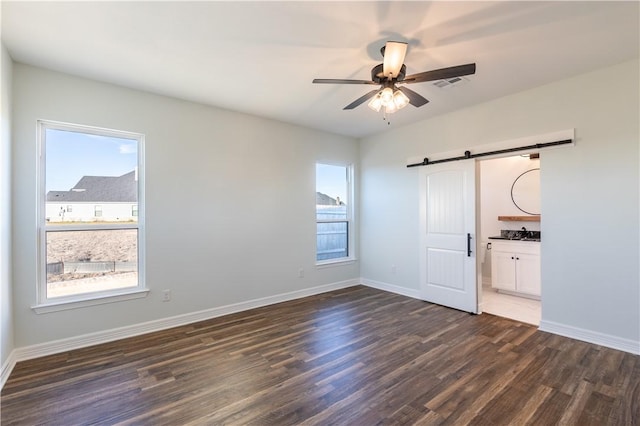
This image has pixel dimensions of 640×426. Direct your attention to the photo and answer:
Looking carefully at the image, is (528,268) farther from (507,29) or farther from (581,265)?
(507,29)

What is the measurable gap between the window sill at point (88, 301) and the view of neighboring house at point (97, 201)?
82cm

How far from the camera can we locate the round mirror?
16.6 feet

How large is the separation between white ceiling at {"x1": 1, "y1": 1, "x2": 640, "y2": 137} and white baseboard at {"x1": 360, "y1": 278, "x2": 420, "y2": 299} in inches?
119

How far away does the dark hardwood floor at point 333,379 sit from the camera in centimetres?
204

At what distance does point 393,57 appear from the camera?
2262 mm

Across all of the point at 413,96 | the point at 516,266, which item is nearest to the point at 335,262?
the point at 516,266

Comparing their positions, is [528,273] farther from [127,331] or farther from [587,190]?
[127,331]

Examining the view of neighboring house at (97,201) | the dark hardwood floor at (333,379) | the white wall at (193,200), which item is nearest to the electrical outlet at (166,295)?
the white wall at (193,200)

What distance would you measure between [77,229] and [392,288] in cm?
442

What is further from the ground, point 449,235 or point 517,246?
point 449,235

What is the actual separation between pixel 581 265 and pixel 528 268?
149cm

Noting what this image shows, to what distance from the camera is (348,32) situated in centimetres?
235

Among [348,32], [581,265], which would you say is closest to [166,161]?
[348,32]

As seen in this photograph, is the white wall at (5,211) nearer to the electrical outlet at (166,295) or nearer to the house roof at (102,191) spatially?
the house roof at (102,191)
